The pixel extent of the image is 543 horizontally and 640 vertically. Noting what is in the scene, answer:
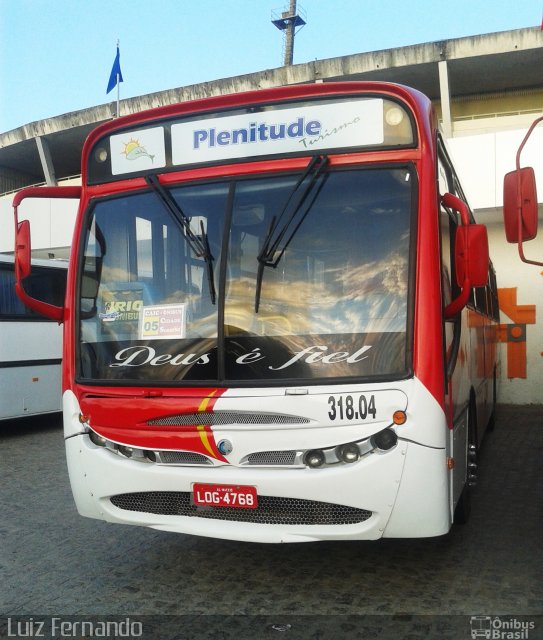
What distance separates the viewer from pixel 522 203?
4.54 meters

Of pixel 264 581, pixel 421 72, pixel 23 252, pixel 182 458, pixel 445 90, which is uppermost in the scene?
pixel 421 72

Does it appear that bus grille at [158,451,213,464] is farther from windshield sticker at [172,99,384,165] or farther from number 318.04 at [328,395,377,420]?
windshield sticker at [172,99,384,165]

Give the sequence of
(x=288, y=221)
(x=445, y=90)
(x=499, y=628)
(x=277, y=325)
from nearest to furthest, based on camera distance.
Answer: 1. (x=499, y=628)
2. (x=277, y=325)
3. (x=288, y=221)
4. (x=445, y=90)

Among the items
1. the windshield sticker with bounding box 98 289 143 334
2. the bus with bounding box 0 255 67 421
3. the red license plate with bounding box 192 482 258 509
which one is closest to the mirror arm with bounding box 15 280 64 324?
the windshield sticker with bounding box 98 289 143 334

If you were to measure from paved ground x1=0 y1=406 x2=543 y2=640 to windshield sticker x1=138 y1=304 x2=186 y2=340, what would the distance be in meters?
1.55

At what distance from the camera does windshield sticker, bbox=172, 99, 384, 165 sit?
14.5ft

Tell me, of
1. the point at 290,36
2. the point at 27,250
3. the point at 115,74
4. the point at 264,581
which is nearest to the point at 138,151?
the point at 27,250

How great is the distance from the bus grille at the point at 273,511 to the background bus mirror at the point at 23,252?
5.56 feet

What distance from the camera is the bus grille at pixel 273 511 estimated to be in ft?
13.6

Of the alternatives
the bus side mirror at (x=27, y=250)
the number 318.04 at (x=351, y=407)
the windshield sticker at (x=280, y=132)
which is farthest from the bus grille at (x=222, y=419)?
the windshield sticker at (x=280, y=132)

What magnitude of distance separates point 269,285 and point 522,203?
1.63m

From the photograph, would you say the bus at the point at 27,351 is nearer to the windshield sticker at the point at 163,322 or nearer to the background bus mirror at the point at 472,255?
the windshield sticker at the point at 163,322

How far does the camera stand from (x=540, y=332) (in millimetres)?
Result: 14930

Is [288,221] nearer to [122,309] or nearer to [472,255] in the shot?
[472,255]
